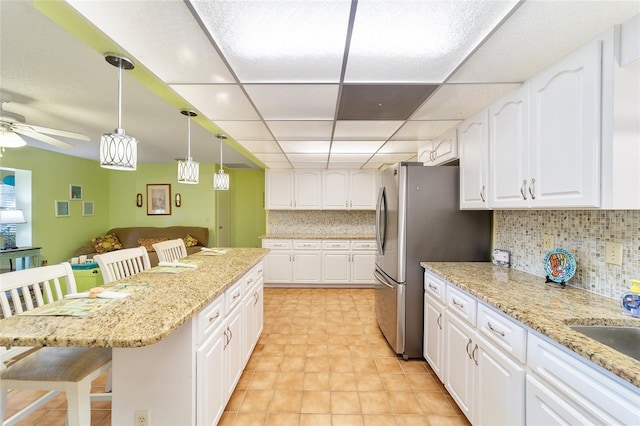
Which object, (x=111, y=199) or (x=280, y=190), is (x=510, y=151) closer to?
(x=280, y=190)

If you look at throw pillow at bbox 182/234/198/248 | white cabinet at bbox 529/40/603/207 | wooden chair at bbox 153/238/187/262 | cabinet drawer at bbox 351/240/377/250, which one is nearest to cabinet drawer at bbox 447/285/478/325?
Result: white cabinet at bbox 529/40/603/207

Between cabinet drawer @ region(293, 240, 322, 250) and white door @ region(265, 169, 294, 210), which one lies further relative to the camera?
white door @ region(265, 169, 294, 210)

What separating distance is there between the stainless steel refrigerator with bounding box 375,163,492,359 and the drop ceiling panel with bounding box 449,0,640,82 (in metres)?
0.92

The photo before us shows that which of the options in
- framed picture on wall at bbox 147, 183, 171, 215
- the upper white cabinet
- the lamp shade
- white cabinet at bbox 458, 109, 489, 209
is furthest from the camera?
framed picture on wall at bbox 147, 183, 171, 215

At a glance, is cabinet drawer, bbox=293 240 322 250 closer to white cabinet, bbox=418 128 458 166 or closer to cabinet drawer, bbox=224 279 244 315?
white cabinet, bbox=418 128 458 166

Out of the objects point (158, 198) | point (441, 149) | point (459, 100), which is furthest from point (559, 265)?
point (158, 198)

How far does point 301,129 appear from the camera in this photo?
2611mm

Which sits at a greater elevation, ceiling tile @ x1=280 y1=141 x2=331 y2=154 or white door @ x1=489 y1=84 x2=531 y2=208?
ceiling tile @ x1=280 y1=141 x2=331 y2=154

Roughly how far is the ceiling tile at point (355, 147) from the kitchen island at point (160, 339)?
201 centimetres

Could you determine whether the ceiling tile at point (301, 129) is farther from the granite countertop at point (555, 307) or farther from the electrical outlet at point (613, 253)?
the electrical outlet at point (613, 253)

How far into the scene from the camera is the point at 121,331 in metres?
1.01

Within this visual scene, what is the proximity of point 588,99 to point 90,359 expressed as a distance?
2574 mm

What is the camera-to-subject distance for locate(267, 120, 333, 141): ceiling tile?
7.98 feet

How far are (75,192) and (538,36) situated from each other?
21.6 feet
